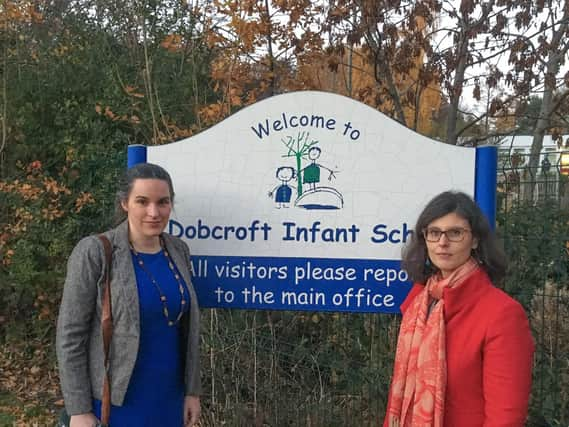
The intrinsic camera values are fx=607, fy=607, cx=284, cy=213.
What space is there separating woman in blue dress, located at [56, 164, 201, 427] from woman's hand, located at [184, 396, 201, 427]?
0.06 ft

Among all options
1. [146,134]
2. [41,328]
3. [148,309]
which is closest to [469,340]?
[148,309]

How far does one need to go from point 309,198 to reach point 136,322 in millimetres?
1053

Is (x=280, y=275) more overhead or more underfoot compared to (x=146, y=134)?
more underfoot

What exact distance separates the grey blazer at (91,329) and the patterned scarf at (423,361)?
37.6 inches

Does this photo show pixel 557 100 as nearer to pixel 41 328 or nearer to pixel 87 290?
pixel 87 290

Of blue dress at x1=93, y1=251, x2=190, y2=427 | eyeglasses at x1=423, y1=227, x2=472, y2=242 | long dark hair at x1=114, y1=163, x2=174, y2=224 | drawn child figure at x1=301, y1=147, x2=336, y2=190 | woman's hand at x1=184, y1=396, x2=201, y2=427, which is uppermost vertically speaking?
drawn child figure at x1=301, y1=147, x2=336, y2=190

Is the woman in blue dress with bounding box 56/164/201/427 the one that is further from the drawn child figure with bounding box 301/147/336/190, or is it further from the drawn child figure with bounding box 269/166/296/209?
the drawn child figure with bounding box 301/147/336/190

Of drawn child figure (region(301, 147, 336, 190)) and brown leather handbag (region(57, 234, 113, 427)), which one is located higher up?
drawn child figure (region(301, 147, 336, 190))

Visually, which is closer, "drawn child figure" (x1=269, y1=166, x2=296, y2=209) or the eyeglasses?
the eyeglasses

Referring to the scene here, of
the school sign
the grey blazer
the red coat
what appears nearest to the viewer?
the red coat

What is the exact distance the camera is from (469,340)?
70.0 inches

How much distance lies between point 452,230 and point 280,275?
3.79 feet

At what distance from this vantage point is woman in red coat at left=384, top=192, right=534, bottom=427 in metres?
1.72

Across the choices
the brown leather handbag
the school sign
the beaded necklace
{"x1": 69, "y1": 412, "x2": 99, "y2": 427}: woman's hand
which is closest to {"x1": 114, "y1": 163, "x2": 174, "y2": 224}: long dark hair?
the beaded necklace
